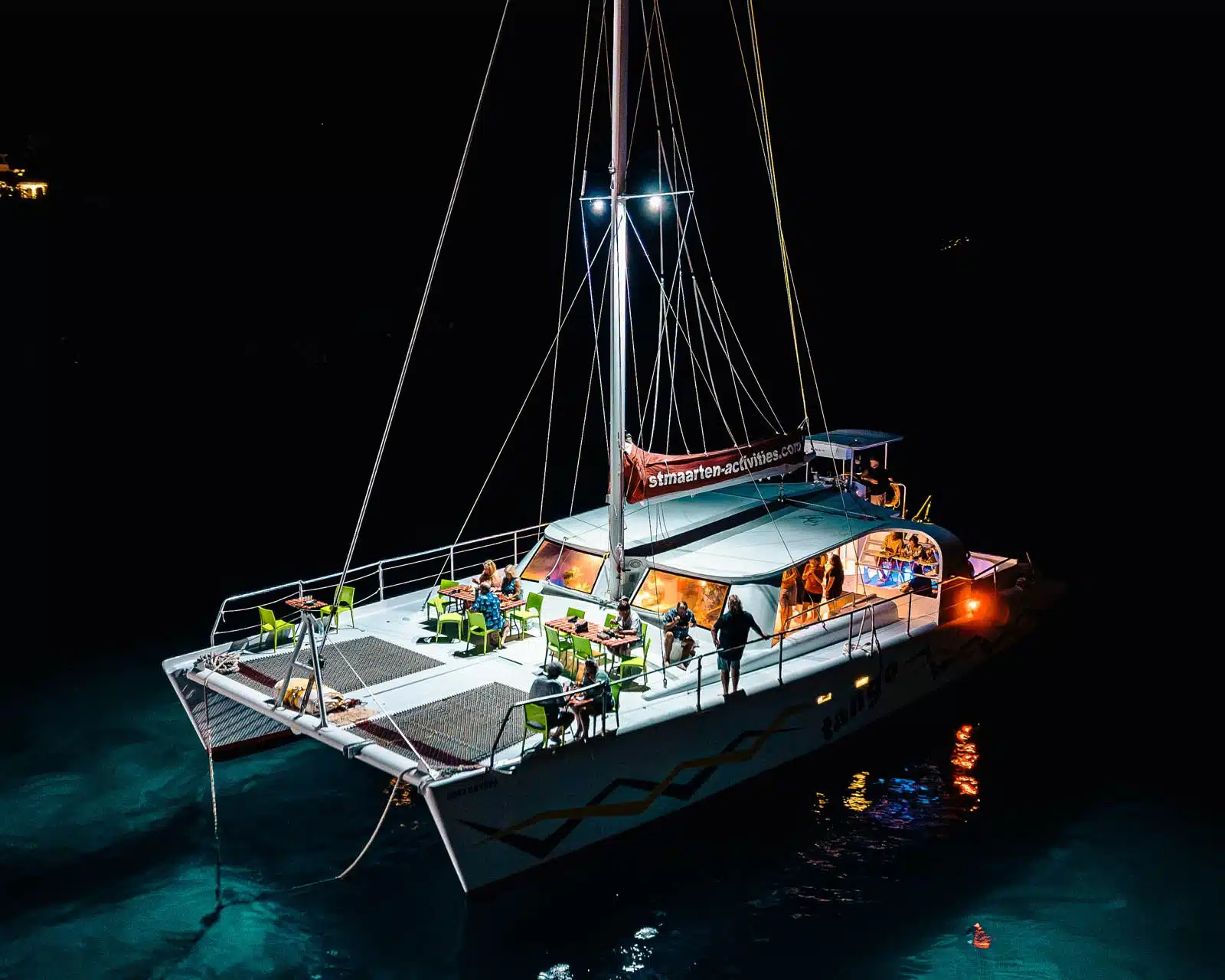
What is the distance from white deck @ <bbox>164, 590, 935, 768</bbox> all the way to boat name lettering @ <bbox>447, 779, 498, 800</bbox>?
275mm

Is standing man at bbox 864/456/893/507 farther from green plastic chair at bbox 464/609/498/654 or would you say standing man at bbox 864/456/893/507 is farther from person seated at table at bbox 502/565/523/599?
green plastic chair at bbox 464/609/498/654

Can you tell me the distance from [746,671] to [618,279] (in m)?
5.34

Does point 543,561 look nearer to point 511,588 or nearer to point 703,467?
point 511,588

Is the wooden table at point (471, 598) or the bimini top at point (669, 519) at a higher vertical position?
the bimini top at point (669, 519)

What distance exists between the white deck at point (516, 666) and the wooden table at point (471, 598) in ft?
1.60

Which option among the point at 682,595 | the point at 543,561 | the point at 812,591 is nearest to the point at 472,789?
the point at 682,595

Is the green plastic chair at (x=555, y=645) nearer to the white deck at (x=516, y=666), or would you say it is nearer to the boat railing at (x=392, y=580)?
the white deck at (x=516, y=666)

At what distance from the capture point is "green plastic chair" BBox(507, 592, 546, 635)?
15492mm

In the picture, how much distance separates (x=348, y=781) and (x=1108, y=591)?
56.6 ft

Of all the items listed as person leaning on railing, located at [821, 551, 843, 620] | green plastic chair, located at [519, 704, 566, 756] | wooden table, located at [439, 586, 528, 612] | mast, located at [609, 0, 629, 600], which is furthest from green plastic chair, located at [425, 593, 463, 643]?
person leaning on railing, located at [821, 551, 843, 620]

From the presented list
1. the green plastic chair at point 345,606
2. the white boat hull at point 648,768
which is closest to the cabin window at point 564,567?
the green plastic chair at point 345,606

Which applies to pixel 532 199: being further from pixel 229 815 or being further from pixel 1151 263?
pixel 229 815

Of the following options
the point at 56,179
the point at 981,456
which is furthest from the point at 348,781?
the point at 56,179

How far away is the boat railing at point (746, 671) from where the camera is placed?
11.4 meters
